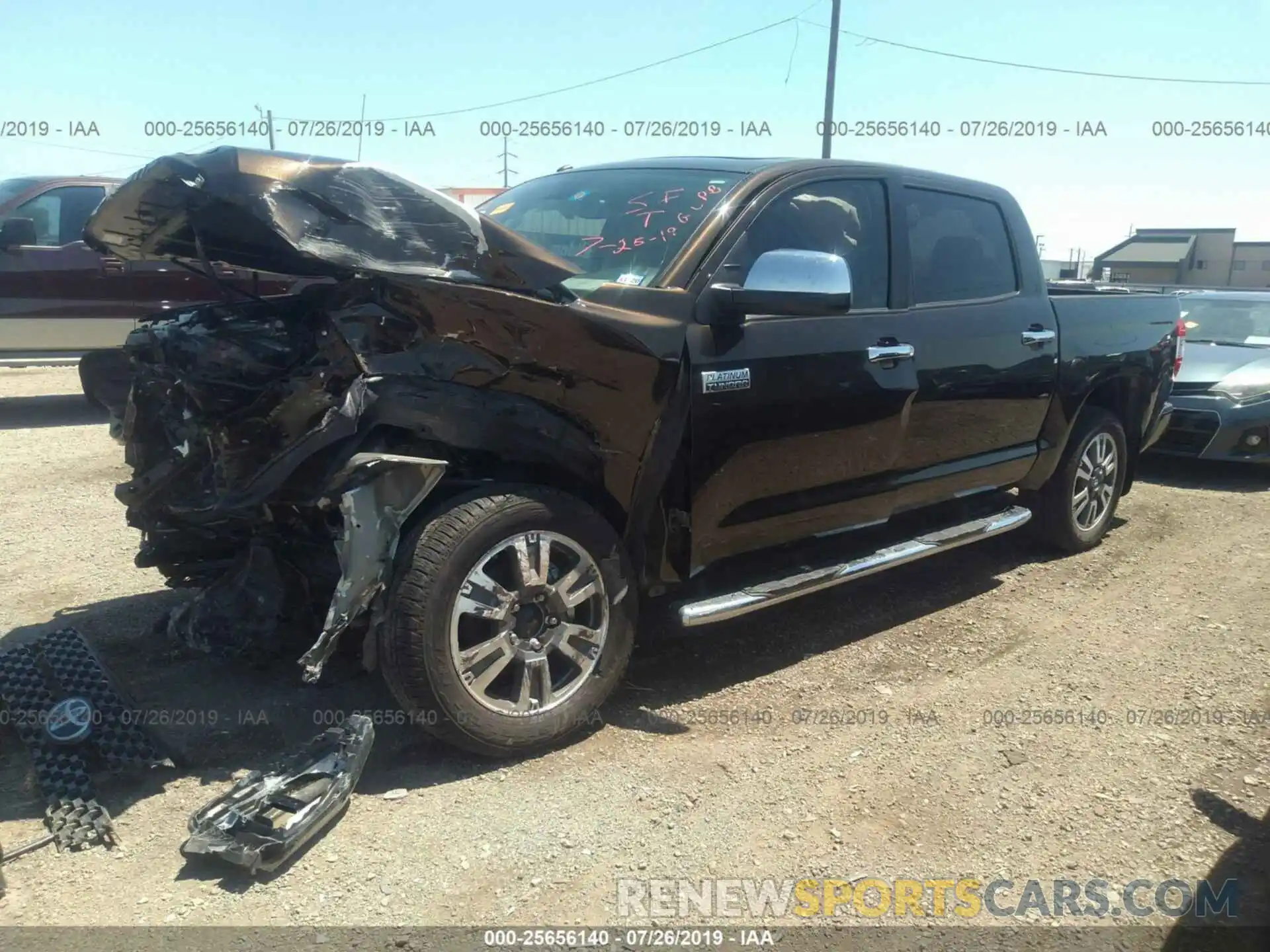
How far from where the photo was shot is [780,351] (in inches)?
143

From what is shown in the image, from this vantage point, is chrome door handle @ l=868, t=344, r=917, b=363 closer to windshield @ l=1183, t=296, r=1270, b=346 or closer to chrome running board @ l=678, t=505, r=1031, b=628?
chrome running board @ l=678, t=505, r=1031, b=628

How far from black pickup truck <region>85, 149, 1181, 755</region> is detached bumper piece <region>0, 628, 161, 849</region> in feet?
1.10

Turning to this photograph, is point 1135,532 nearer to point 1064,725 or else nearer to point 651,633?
point 1064,725

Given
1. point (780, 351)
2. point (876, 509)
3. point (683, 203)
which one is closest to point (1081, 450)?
point (876, 509)

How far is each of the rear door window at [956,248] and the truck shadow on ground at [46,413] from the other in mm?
7249

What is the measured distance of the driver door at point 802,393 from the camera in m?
3.49

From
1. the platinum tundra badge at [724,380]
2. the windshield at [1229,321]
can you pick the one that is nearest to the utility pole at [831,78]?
the windshield at [1229,321]

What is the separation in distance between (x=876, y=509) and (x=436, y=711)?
2.17 m

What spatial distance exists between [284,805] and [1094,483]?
4847 millimetres

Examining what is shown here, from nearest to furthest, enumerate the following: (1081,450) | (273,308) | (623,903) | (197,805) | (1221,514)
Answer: (623,903) → (197,805) → (273,308) → (1081,450) → (1221,514)

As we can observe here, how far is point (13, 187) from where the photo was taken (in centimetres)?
897

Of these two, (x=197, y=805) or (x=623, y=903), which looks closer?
(x=623, y=903)

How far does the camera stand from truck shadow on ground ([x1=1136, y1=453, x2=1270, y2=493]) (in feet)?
25.3
